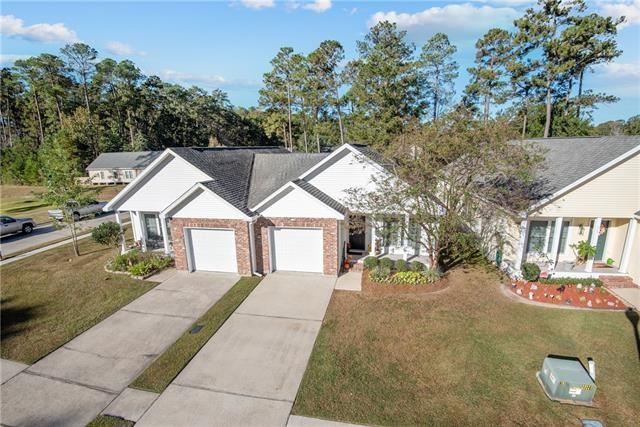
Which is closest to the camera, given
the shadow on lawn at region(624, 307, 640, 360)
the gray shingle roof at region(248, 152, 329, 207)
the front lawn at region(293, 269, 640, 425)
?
the front lawn at region(293, 269, 640, 425)

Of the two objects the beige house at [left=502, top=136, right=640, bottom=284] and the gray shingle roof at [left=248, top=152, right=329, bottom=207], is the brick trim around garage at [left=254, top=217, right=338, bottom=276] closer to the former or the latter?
the gray shingle roof at [left=248, top=152, right=329, bottom=207]

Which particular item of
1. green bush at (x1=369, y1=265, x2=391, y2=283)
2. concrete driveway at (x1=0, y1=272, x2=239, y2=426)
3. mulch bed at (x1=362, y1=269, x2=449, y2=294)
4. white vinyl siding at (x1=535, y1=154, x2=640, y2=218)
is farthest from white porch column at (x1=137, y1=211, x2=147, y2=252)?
white vinyl siding at (x1=535, y1=154, x2=640, y2=218)

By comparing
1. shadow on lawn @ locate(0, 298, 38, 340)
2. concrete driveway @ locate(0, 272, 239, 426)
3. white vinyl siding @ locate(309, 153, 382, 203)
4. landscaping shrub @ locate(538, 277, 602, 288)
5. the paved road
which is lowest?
concrete driveway @ locate(0, 272, 239, 426)

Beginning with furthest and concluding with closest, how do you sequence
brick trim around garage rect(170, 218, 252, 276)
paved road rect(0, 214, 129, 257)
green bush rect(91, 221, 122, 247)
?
paved road rect(0, 214, 129, 257) < green bush rect(91, 221, 122, 247) < brick trim around garage rect(170, 218, 252, 276)

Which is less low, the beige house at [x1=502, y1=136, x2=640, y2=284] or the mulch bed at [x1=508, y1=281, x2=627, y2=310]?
the beige house at [x1=502, y1=136, x2=640, y2=284]

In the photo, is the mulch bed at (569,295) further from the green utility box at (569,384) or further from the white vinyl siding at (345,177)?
the white vinyl siding at (345,177)

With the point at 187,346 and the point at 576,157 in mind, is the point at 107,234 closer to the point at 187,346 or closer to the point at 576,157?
the point at 187,346

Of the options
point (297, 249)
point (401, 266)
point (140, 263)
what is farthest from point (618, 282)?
point (140, 263)
